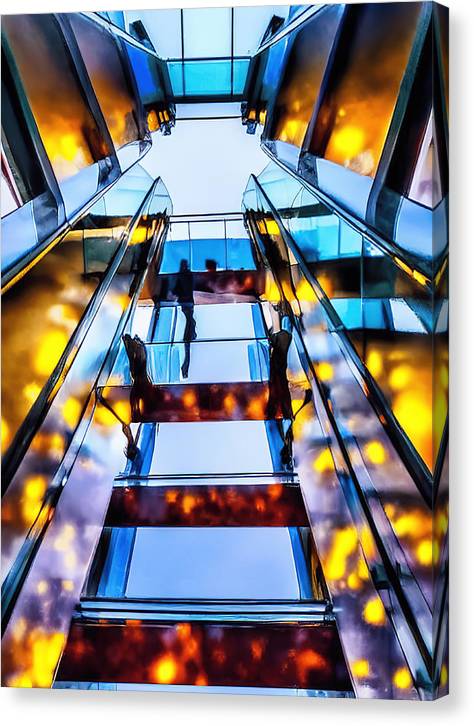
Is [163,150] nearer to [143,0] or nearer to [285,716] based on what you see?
[143,0]

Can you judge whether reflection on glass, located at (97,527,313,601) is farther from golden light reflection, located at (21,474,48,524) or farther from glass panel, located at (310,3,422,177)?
glass panel, located at (310,3,422,177)

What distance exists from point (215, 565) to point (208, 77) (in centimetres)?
192

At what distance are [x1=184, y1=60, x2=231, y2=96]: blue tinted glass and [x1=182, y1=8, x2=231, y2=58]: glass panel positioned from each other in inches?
1.5

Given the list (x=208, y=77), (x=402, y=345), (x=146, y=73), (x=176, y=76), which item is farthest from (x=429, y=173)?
(x=146, y=73)

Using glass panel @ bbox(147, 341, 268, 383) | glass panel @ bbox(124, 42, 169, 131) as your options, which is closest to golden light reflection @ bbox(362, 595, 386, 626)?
glass panel @ bbox(147, 341, 268, 383)

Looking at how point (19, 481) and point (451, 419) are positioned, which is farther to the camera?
point (19, 481)

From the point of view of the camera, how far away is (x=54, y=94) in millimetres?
4055

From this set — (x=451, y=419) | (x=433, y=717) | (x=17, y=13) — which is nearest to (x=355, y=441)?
(x=451, y=419)

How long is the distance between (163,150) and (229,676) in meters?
2.07

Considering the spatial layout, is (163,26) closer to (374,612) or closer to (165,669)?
(374,612)

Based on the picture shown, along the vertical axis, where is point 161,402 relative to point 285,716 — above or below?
above

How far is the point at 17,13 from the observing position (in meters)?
3.98

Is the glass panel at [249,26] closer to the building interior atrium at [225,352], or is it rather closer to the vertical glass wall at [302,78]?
the building interior atrium at [225,352]

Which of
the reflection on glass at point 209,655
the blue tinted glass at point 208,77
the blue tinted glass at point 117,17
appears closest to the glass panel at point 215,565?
the reflection on glass at point 209,655
